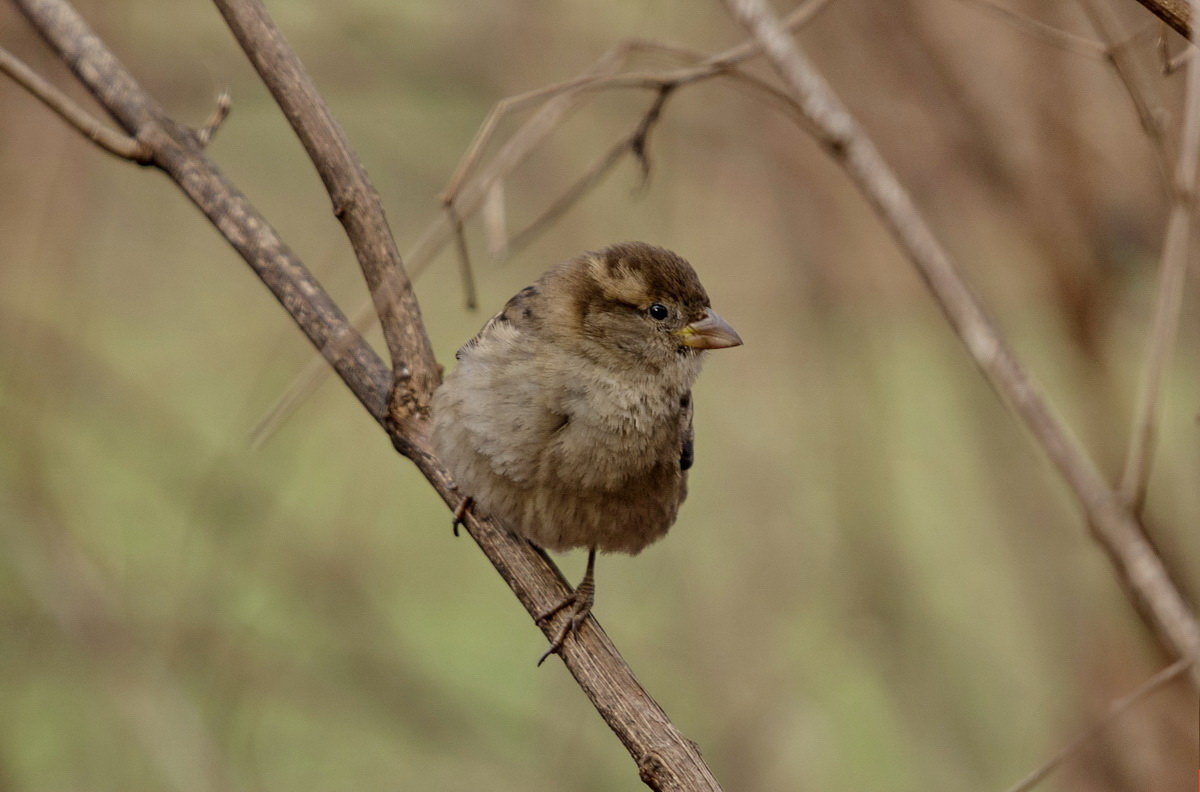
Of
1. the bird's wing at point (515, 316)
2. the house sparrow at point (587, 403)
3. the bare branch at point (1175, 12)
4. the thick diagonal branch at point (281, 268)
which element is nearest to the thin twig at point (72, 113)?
the thick diagonal branch at point (281, 268)

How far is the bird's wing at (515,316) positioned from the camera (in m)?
3.35

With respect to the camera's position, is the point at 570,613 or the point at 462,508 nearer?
the point at 570,613

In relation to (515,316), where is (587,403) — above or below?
below

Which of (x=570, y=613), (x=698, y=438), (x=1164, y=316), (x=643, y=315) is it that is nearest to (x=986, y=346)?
(x=1164, y=316)

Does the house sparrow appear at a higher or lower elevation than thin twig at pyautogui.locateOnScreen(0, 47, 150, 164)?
lower

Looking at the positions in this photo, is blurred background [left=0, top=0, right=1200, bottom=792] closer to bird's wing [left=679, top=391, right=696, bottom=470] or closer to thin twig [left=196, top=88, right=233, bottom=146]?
bird's wing [left=679, top=391, right=696, bottom=470]

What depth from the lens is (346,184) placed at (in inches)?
107

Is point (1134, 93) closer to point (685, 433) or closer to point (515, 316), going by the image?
point (685, 433)

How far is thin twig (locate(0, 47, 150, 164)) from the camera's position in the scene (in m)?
2.30

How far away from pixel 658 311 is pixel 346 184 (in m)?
0.97

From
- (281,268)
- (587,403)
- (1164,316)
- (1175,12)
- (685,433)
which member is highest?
(281,268)

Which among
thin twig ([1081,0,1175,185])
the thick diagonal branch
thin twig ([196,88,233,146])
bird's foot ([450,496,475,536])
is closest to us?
thin twig ([1081,0,1175,185])

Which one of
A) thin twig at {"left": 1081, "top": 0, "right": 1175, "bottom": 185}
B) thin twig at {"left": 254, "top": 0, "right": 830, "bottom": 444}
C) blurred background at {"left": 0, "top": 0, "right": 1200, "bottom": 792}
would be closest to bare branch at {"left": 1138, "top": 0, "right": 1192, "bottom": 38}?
thin twig at {"left": 1081, "top": 0, "right": 1175, "bottom": 185}

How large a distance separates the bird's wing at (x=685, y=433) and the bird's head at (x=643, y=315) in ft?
0.44
